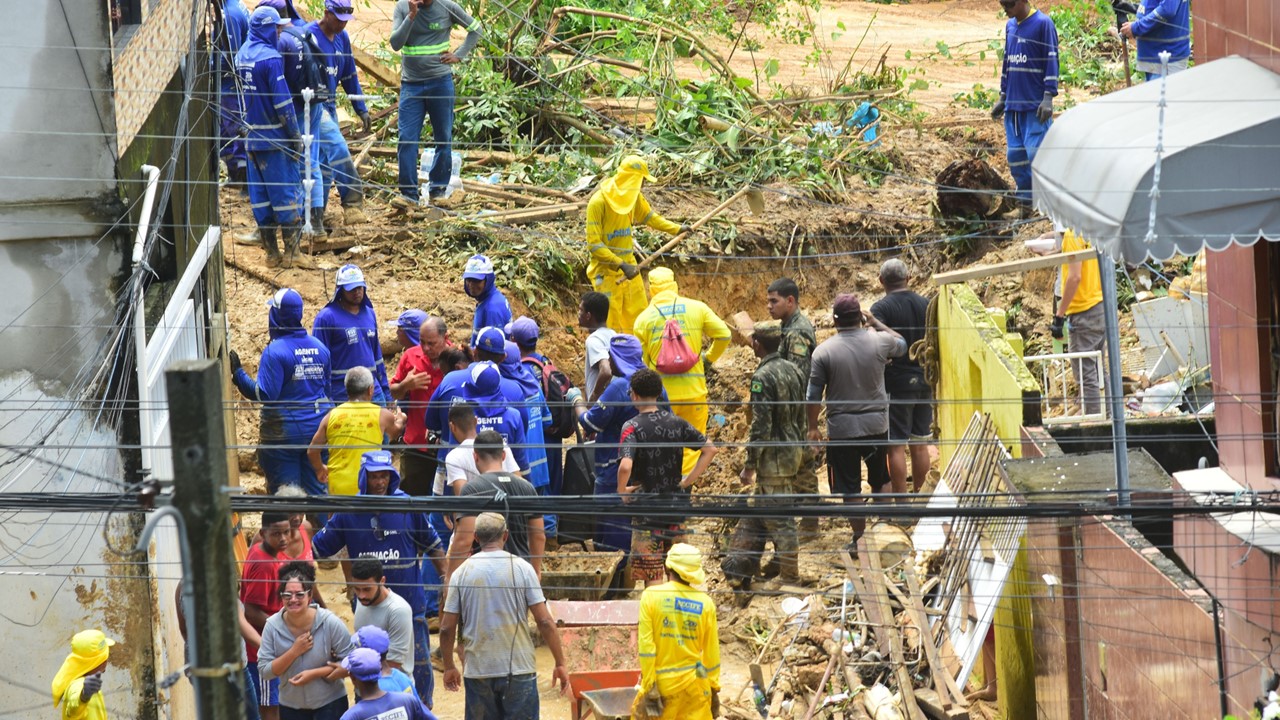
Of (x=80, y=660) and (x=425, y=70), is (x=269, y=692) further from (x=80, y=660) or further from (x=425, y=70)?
(x=425, y=70)

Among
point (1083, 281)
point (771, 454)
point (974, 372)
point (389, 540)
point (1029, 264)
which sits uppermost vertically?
point (1029, 264)

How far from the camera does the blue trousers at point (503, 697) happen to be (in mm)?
9070

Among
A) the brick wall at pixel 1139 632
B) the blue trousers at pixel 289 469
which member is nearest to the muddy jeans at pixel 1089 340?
the brick wall at pixel 1139 632

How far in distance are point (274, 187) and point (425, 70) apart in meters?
1.97

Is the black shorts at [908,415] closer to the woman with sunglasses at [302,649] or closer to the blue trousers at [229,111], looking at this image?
the woman with sunglasses at [302,649]

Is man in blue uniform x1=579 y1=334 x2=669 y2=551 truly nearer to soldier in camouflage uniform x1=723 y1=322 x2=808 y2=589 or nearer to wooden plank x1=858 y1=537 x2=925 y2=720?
soldier in camouflage uniform x1=723 y1=322 x2=808 y2=589

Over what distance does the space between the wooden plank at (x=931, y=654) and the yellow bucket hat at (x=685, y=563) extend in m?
2.39

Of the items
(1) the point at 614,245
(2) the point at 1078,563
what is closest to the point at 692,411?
(1) the point at 614,245

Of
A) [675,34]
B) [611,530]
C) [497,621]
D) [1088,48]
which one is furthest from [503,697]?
[1088,48]

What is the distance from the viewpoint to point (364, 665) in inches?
312

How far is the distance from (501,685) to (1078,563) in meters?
3.67

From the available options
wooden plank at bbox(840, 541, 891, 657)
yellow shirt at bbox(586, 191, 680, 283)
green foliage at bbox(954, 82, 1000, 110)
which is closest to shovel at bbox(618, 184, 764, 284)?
yellow shirt at bbox(586, 191, 680, 283)

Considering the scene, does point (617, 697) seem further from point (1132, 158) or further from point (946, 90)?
point (946, 90)

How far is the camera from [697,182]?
17234 mm
